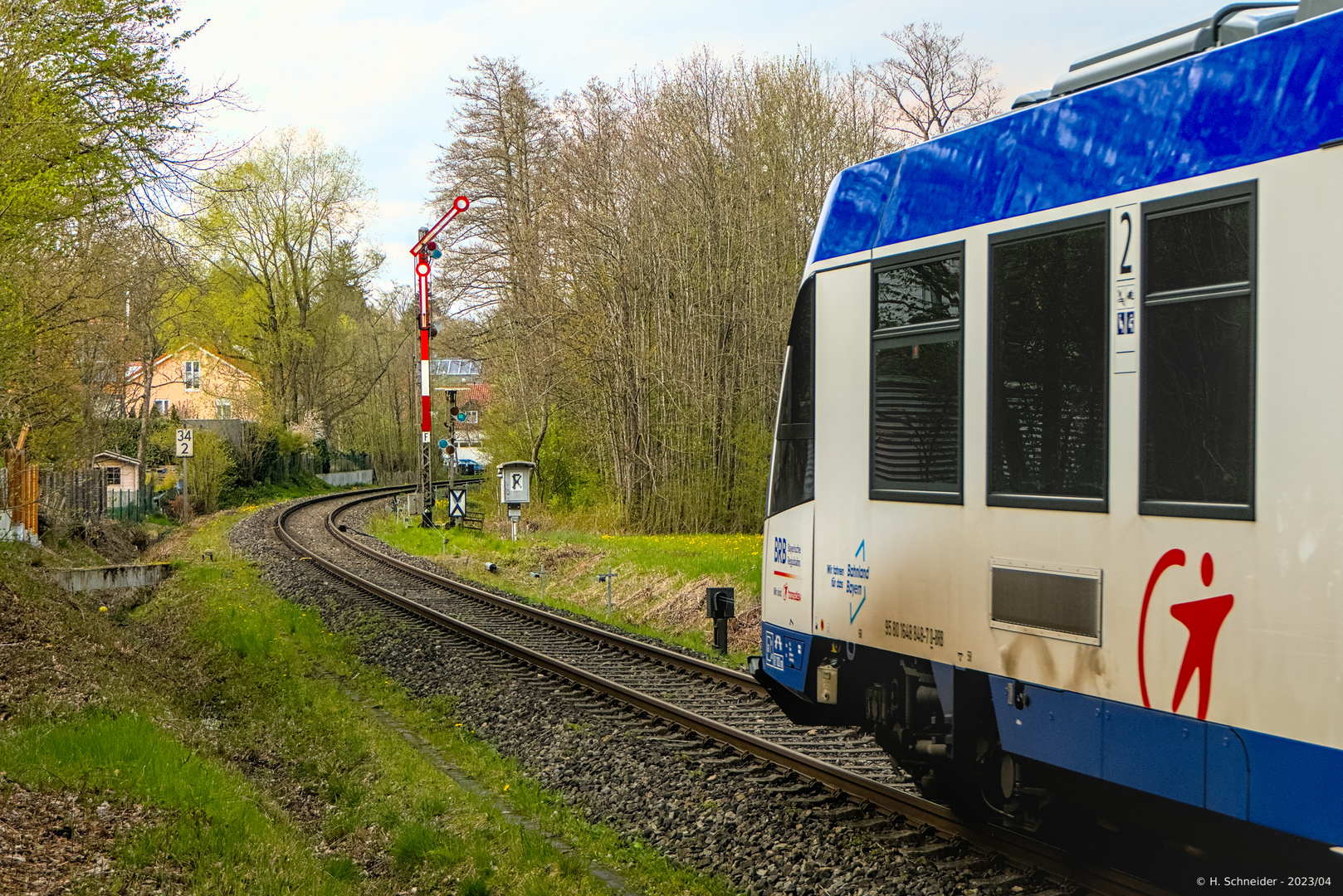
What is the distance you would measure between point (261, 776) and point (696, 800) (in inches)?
138

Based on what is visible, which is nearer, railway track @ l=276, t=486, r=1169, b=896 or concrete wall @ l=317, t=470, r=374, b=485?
railway track @ l=276, t=486, r=1169, b=896

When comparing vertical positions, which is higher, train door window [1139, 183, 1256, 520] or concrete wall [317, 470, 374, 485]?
train door window [1139, 183, 1256, 520]

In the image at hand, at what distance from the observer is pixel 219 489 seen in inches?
1585

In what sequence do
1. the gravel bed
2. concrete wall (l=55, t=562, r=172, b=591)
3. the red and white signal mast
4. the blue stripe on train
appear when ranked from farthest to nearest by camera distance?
the red and white signal mast, concrete wall (l=55, t=562, r=172, b=591), the gravel bed, the blue stripe on train

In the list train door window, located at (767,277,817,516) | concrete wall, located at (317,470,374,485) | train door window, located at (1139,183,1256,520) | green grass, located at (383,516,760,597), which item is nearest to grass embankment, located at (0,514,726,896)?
train door window, located at (767,277,817,516)

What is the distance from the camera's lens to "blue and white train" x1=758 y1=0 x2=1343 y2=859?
378cm

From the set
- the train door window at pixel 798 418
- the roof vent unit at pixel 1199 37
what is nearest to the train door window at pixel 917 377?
the train door window at pixel 798 418

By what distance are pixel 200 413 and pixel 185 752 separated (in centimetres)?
5546

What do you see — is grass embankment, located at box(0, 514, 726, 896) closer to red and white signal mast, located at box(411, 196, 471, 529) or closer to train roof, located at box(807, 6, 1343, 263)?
train roof, located at box(807, 6, 1343, 263)

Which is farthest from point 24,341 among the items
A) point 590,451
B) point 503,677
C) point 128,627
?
point 590,451

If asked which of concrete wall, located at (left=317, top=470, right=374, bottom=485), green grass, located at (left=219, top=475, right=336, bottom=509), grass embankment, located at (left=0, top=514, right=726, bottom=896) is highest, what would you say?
concrete wall, located at (left=317, top=470, right=374, bottom=485)

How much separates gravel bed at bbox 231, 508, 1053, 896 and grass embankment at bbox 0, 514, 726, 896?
10.6 inches

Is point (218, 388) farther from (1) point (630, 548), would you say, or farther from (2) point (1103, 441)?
(2) point (1103, 441)

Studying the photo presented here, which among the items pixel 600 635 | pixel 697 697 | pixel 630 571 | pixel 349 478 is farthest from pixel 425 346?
pixel 349 478
